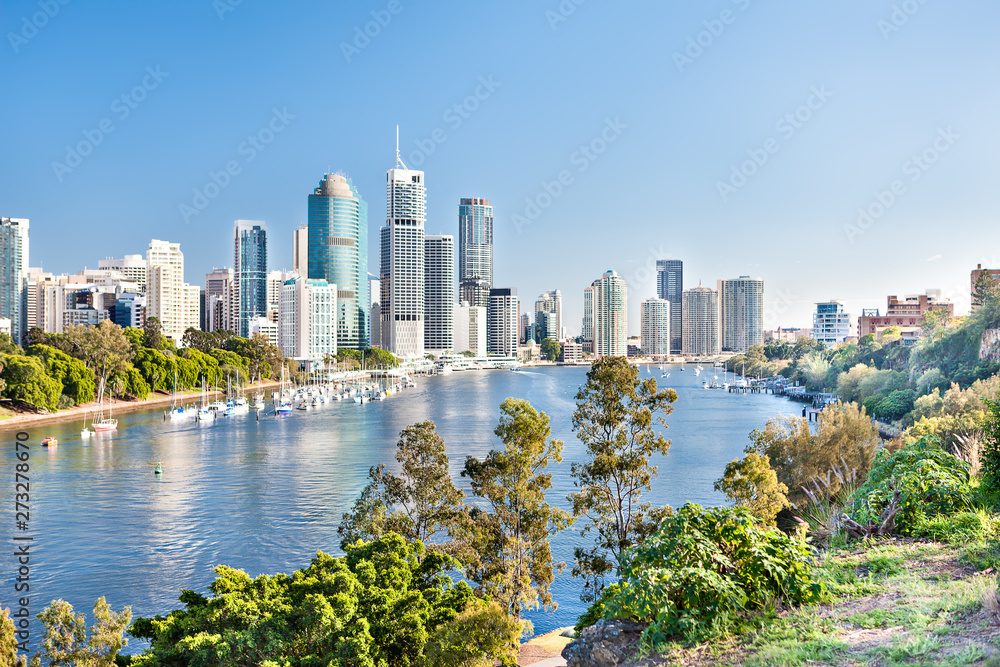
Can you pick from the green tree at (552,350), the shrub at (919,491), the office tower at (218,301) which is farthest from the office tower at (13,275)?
the shrub at (919,491)

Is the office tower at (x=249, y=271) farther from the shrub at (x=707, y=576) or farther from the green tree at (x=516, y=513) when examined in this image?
the shrub at (x=707, y=576)

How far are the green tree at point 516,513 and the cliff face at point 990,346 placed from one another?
4262 cm

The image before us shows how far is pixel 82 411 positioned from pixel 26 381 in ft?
19.1

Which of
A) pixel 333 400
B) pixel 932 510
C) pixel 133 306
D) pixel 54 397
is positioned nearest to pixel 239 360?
pixel 333 400

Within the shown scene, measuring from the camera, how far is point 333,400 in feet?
261

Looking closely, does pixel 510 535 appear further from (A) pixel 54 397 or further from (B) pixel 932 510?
(A) pixel 54 397

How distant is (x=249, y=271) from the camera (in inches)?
6826

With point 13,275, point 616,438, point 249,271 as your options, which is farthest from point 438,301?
point 616,438

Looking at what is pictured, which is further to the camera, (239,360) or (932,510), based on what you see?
(239,360)

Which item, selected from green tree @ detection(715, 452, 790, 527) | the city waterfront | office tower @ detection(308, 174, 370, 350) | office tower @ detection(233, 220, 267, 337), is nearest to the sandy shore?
the city waterfront

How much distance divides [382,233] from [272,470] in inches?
5908

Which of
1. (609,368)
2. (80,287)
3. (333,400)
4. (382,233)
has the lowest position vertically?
(333,400)

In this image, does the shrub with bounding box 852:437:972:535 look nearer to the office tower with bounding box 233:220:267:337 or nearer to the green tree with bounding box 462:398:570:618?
the green tree with bounding box 462:398:570:618

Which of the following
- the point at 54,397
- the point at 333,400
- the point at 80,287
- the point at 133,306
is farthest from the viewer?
the point at 80,287
